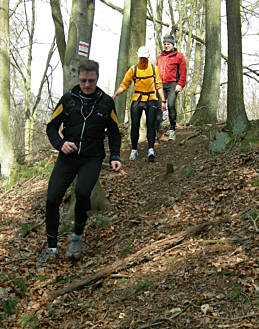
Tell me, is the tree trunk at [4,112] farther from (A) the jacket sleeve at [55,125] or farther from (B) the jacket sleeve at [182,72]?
(A) the jacket sleeve at [55,125]

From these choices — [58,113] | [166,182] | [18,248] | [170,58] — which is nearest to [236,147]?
[166,182]

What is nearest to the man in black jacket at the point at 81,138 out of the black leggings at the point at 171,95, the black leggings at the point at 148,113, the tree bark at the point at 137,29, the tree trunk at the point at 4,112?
the black leggings at the point at 148,113

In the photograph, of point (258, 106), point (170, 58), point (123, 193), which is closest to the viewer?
point (123, 193)

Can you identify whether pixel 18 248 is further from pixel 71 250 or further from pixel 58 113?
pixel 58 113

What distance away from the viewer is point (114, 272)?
4047 millimetres

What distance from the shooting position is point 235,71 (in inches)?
291

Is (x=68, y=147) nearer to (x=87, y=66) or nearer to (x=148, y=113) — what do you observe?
(x=87, y=66)

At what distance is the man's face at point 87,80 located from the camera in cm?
424

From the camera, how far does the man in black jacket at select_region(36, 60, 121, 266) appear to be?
4.30 meters

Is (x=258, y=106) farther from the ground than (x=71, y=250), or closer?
farther from the ground

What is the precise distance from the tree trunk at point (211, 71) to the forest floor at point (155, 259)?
3.98m

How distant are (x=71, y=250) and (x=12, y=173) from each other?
641cm

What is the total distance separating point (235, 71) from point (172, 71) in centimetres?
180

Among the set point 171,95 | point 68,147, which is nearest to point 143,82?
point 171,95
